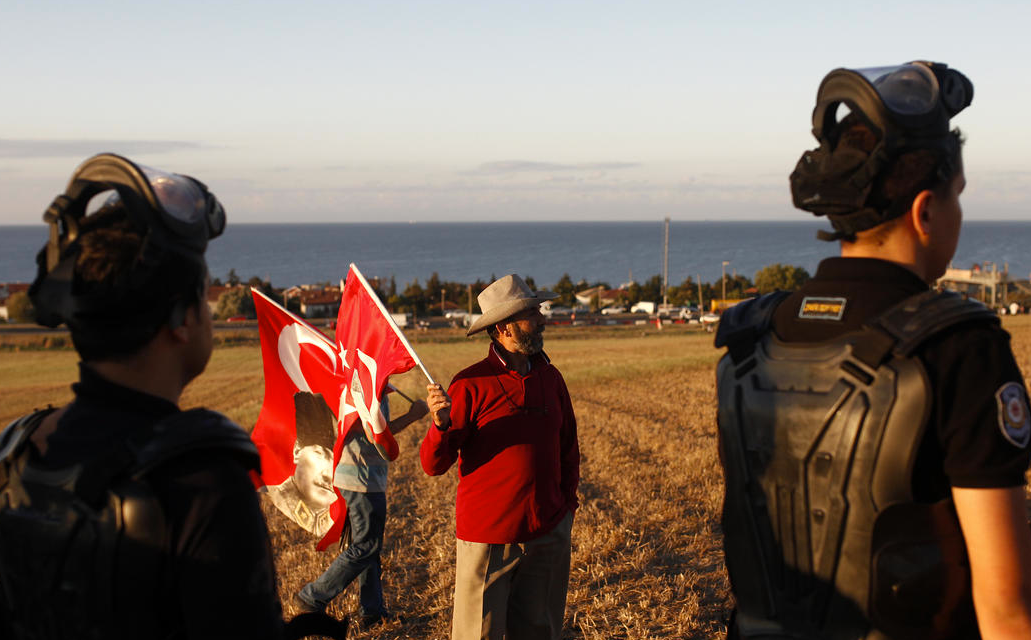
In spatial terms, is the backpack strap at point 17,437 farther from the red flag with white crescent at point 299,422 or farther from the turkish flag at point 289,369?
the turkish flag at point 289,369

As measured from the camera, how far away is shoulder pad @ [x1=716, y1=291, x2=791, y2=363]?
2.55 metres

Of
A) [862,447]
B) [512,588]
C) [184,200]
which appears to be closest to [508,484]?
[512,588]

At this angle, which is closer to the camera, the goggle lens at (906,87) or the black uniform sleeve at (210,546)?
the black uniform sleeve at (210,546)

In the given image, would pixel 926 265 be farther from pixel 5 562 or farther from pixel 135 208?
pixel 5 562

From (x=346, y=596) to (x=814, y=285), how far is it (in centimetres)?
501

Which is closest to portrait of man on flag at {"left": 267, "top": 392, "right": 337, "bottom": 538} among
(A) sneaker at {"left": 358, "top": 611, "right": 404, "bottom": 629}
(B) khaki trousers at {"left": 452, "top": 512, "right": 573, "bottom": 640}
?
(A) sneaker at {"left": 358, "top": 611, "right": 404, "bottom": 629}

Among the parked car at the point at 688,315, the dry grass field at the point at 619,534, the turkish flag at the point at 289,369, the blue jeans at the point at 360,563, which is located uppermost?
the turkish flag at the point at 289,369

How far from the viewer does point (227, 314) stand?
72.3 meters

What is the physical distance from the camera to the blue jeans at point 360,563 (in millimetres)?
6004

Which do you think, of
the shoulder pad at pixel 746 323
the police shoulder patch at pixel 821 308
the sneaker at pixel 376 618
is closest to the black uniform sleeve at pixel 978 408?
the police shoulder patch at pixel 821 308

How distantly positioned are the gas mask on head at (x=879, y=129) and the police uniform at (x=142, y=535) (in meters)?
1.62

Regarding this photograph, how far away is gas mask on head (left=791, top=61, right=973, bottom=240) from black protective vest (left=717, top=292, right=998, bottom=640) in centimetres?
31

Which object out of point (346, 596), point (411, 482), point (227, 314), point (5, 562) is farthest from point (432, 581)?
point (227, 314)

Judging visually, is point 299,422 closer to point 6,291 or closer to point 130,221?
point 130,221
